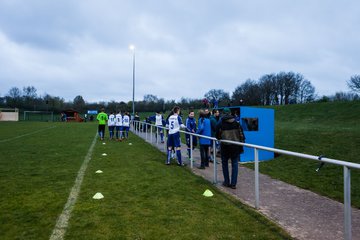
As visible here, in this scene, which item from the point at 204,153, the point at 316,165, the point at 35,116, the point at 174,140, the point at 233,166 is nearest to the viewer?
the point at 233,166

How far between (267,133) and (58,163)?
23.9 feet

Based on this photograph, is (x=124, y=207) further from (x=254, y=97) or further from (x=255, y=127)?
(x=254, y=97)

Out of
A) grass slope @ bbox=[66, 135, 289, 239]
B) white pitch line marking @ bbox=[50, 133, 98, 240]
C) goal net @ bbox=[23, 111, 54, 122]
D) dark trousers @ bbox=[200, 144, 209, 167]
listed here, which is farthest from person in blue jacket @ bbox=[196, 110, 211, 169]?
goal net @ bbox=[23, 111, 54, 122]

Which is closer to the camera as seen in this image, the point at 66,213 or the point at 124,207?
the point at 66,213

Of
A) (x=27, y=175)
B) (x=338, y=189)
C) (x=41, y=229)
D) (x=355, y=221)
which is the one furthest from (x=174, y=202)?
(x=27, y=175)

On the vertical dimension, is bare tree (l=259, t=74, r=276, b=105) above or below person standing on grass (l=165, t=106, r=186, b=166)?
above

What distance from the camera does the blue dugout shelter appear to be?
10555 millimetres

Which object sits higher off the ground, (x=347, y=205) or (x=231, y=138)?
(x=231, y=138)

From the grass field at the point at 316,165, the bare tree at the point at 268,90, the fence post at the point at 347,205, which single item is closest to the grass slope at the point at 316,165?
the grass field at the point at 316,165

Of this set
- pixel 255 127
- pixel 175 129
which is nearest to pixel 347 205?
pixel 175 129

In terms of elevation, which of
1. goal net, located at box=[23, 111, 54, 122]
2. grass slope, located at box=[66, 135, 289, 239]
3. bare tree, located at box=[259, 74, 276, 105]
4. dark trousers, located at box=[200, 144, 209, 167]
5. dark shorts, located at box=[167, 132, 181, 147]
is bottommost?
grass slope, located at box=[66, 135, 289, 239]

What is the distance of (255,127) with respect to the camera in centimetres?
1096

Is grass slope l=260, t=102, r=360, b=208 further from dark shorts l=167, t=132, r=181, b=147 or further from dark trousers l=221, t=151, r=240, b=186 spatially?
dark shorts l=167, t=132, r=181, b=147

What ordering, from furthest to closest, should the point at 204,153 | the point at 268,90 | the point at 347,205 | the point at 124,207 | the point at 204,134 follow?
the point at 268,90, the point at 204,134, the point at 204,153, the point at 124,207, the point at 347,205
